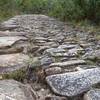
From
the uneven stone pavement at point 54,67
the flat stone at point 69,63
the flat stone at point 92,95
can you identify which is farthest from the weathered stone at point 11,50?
the flat stone at point 92,95

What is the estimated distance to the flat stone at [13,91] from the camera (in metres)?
2.35

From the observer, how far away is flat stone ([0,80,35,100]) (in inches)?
92.4

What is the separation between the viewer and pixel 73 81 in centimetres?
257

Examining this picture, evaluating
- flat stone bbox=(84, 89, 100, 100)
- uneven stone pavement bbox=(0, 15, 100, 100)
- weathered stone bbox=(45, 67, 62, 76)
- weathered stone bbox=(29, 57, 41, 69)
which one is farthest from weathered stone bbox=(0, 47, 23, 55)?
flat stone bbox=(84, 89, 100, 100)

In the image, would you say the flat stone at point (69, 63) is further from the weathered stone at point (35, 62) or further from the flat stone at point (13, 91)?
the flat stone at point (13, 91)

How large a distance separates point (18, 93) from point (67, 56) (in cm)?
130

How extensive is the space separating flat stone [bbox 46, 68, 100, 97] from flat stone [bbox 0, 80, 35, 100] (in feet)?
0.78

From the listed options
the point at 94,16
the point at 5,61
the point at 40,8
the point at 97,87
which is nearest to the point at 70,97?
the point at 97,87

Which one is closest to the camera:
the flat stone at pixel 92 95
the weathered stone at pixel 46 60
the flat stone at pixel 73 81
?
the flat stone at pixel 92 95

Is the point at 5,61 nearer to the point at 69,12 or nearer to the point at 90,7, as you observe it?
the point at 90,7

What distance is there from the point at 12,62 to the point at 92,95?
133 cm

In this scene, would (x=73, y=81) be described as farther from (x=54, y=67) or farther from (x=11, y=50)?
(x=11, y=50)

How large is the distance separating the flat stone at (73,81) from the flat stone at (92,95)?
2.5 inches

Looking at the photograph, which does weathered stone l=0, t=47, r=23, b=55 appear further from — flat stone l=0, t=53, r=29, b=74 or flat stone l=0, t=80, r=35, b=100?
flat stone l=0, t=80, r=35, b=100
